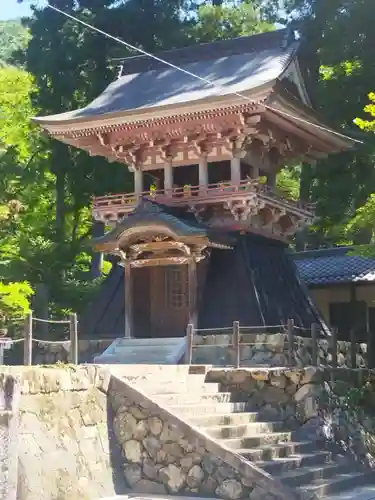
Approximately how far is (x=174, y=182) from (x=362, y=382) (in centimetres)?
731

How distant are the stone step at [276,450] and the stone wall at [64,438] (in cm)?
182

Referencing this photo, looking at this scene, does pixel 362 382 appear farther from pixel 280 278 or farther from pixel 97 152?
pixel 97 152

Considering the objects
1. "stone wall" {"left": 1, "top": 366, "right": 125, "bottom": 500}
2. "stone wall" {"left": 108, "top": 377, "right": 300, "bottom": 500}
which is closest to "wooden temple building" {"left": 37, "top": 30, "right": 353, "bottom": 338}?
"stone wall" {"left": 108, "top": 377, "right": 300, "bottom": 500}

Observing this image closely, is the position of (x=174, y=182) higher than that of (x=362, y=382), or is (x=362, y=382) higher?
(x=174, y=182)

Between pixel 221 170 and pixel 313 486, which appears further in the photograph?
pixel 221 170

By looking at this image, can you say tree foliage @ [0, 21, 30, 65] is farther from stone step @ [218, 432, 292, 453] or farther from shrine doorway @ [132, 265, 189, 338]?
stone step @ [218, 432, 292, 453]

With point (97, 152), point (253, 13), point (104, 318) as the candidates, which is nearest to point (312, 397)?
point (104, 318)

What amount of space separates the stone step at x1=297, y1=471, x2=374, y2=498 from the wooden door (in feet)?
22.1

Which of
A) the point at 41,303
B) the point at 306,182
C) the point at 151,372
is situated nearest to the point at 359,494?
the point at 151,372

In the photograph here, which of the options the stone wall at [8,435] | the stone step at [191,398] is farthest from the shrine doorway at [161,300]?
the stone wall at [8,435]

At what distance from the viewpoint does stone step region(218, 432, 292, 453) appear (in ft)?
34.7

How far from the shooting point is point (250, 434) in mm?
11359

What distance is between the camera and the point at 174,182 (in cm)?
1923

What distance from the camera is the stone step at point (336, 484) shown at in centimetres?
1008
